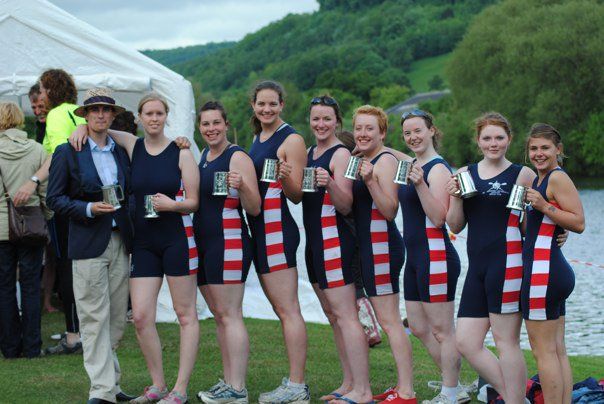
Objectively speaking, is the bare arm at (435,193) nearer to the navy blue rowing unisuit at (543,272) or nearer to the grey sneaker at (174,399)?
the navy blue rowing unisuit at (543,272)

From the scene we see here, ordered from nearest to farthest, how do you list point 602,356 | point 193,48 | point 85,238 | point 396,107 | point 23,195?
point 85,238 < point 23,195 < point 602,356 < point 396,107 < point 193,48

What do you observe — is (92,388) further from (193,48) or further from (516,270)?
(193,48)

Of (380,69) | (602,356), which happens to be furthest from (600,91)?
(380,69)

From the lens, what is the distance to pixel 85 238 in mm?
6367

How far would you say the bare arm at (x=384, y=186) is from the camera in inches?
245

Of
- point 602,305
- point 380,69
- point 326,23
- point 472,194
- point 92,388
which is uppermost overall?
point 326,23

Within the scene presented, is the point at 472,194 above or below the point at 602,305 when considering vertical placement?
above

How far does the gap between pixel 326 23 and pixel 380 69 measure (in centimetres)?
3654

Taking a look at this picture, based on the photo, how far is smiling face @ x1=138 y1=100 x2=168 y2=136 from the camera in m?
6.44

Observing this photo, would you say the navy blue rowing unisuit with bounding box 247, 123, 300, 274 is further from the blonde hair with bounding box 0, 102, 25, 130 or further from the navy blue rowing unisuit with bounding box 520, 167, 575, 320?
the blonde hair with bounding box 0, 102, 25, 130

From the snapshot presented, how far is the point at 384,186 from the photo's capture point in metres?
6.31

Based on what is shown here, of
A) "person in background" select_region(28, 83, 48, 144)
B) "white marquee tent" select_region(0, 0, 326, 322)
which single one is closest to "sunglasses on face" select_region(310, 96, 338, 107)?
"person in background" select_region(28, 83, 48, 144)

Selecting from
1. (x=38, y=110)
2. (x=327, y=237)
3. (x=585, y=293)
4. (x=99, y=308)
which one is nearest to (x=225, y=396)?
(x=99, y=308)

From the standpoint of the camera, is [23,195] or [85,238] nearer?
[85,238]
